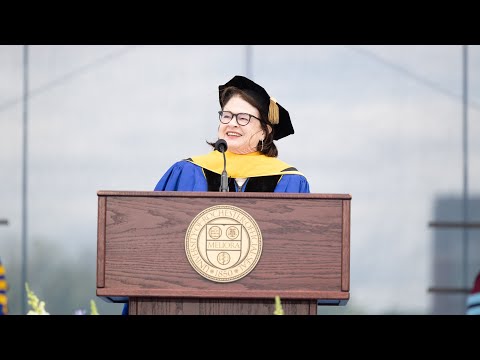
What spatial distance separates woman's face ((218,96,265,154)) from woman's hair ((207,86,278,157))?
0.01m

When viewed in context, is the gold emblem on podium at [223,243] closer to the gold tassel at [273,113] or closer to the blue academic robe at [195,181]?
the blue academic robe at [195,181]

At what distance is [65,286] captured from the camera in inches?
290

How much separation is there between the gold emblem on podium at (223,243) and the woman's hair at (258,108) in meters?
0.85

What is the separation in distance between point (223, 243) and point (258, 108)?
0.97m

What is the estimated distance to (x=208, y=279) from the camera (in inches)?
142

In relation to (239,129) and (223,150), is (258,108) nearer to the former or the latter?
(239,129)

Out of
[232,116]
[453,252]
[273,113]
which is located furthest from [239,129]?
[453,252]

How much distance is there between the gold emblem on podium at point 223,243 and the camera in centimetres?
362

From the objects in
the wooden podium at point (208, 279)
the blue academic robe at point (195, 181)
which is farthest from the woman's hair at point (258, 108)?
the wooden podium at point (208, 279)

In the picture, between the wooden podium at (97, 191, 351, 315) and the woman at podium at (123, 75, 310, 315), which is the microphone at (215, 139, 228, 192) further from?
the wooden podium at (97, 191, 351, 315)
